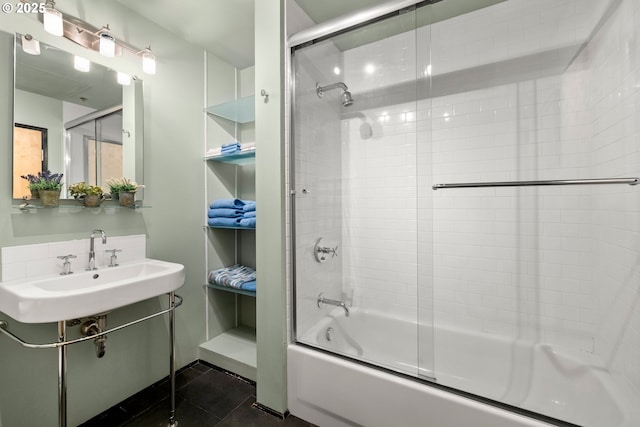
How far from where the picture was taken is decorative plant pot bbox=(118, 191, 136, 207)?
1.69 m

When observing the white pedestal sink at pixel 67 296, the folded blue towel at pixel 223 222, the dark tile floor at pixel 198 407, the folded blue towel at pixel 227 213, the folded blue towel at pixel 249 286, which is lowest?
the dark tile floor at pixel 198 407

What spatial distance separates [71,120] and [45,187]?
414 millimetres

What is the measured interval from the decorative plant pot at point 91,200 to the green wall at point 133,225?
6cm

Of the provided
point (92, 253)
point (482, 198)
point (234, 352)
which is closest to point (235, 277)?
point (234, 352)

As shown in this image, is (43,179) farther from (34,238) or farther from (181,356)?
(181,356)

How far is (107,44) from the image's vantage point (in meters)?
1.59

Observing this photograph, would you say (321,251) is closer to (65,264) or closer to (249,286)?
(249,286)

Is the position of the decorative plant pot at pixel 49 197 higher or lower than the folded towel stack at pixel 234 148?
lower

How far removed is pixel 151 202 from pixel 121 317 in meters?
0.74

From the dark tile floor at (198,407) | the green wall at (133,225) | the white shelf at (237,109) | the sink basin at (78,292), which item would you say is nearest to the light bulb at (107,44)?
the green wall at (133,225)

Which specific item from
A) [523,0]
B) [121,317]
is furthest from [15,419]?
[523,0]

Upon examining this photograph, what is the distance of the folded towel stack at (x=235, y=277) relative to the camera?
2.06 m

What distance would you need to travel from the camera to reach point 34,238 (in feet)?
4.58

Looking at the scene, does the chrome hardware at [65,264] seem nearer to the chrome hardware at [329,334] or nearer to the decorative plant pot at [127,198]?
the decorative plant pot at [127,198]
